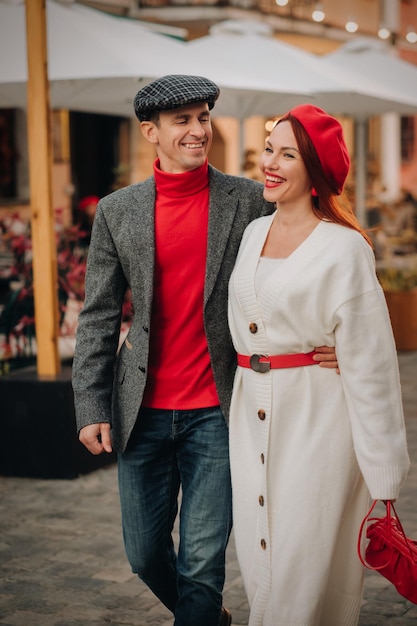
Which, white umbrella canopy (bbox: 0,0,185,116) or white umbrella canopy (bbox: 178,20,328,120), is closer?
white umbrella canopy (bbox: 0,0,185,116)

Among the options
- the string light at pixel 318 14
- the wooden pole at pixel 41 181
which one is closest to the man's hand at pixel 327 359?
the wooden pole at pixel 41 181

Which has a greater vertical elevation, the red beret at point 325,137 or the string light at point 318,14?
the string light at point 318,14

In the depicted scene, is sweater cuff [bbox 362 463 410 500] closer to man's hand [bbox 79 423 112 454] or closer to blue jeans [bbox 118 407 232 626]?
blue jeans [bbox 118 407 232 626]

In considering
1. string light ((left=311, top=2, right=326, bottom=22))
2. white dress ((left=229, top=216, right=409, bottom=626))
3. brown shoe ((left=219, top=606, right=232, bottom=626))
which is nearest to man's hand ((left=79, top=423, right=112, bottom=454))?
white dress ((left=229, top=216, right=409, bottom=626))

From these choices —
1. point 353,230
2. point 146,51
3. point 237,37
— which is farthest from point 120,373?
point 237,37

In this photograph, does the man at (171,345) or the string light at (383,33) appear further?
the string light at (383,33)

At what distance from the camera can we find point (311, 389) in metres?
3.16

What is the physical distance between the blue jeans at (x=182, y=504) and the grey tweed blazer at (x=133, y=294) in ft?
0.28

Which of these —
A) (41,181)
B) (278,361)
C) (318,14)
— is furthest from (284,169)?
(318,14)

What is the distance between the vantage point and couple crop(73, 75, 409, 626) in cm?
310

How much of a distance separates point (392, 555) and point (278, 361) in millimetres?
678

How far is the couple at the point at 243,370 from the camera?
3104mm

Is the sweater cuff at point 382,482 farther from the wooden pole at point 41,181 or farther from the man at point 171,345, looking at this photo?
the wooden pole at point 41,181

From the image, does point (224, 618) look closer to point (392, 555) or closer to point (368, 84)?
point (392, 555)
